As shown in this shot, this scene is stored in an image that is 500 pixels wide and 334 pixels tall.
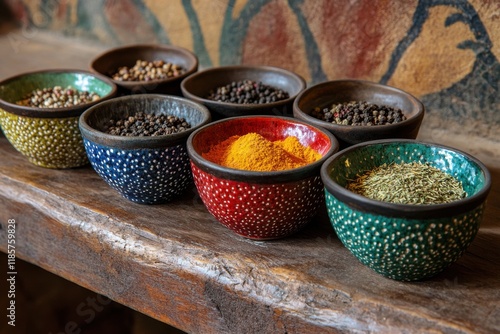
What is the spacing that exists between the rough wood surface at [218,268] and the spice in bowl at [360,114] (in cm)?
23

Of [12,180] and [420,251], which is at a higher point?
[420,251]

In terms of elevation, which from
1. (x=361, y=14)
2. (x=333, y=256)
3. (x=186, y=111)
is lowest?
(x=333, y=256)

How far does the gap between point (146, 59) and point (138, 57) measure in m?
0.02

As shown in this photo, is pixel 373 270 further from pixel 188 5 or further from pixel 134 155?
pixel 188 5

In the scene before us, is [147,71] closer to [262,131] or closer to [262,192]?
[262,131]

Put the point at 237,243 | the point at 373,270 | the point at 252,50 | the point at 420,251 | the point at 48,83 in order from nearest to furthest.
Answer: the point at 420,251, the point at 373,270, the point at 237,243, the point at 48,83, the point at 252,50

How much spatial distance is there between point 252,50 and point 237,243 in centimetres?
93

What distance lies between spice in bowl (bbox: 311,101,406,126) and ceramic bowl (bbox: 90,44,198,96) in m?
0.40

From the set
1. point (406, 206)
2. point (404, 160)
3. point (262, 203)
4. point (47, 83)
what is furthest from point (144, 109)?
point (406, 206)

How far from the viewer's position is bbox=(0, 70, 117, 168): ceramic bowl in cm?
143

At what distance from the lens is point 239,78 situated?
5.37 feet

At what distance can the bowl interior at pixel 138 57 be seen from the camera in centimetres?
172

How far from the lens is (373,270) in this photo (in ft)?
3.69

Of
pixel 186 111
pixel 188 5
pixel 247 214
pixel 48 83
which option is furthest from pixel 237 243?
pixel 188 5
